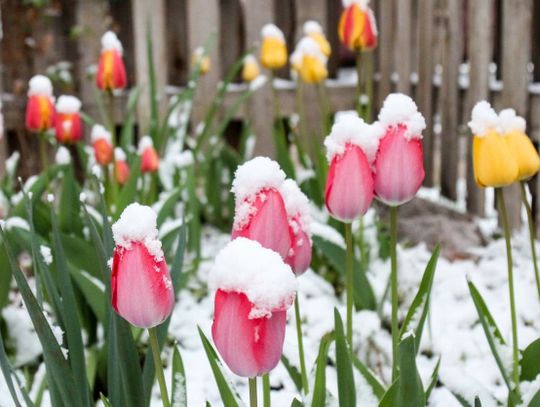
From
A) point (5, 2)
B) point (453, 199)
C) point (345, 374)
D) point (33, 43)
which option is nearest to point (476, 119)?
point (345, 374)

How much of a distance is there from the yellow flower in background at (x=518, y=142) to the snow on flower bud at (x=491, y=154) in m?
0.02

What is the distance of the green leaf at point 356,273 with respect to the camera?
1649 mm

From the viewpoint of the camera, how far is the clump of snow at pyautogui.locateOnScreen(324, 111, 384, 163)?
0.88 metres

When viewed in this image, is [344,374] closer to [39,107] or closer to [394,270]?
[394,270]

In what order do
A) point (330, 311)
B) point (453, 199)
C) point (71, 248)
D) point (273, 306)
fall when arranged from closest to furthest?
point (273, 306) → point (71, 248) → point (330, 311) → point (453, 199)

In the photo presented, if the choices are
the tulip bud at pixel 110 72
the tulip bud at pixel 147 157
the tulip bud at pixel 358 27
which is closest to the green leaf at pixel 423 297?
the tulip bud at pixel 358 27

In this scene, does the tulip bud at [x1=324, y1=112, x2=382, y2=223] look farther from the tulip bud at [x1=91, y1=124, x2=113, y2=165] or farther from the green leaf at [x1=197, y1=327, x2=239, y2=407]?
the tulip bud at [x1=91, y1=124, x2=113, y2=165]

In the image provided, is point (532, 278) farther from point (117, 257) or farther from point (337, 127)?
point (117, 257)

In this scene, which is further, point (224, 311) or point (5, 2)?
point (5, 2)

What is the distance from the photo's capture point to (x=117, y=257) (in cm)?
77

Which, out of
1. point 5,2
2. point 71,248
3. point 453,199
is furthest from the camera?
point 5,2

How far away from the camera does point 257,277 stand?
2.13 ft

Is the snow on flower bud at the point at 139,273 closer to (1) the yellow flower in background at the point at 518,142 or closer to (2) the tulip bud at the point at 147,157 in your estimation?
(1) the yellow flower in background at the point at 518,142

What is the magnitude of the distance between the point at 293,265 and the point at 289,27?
3.08m
